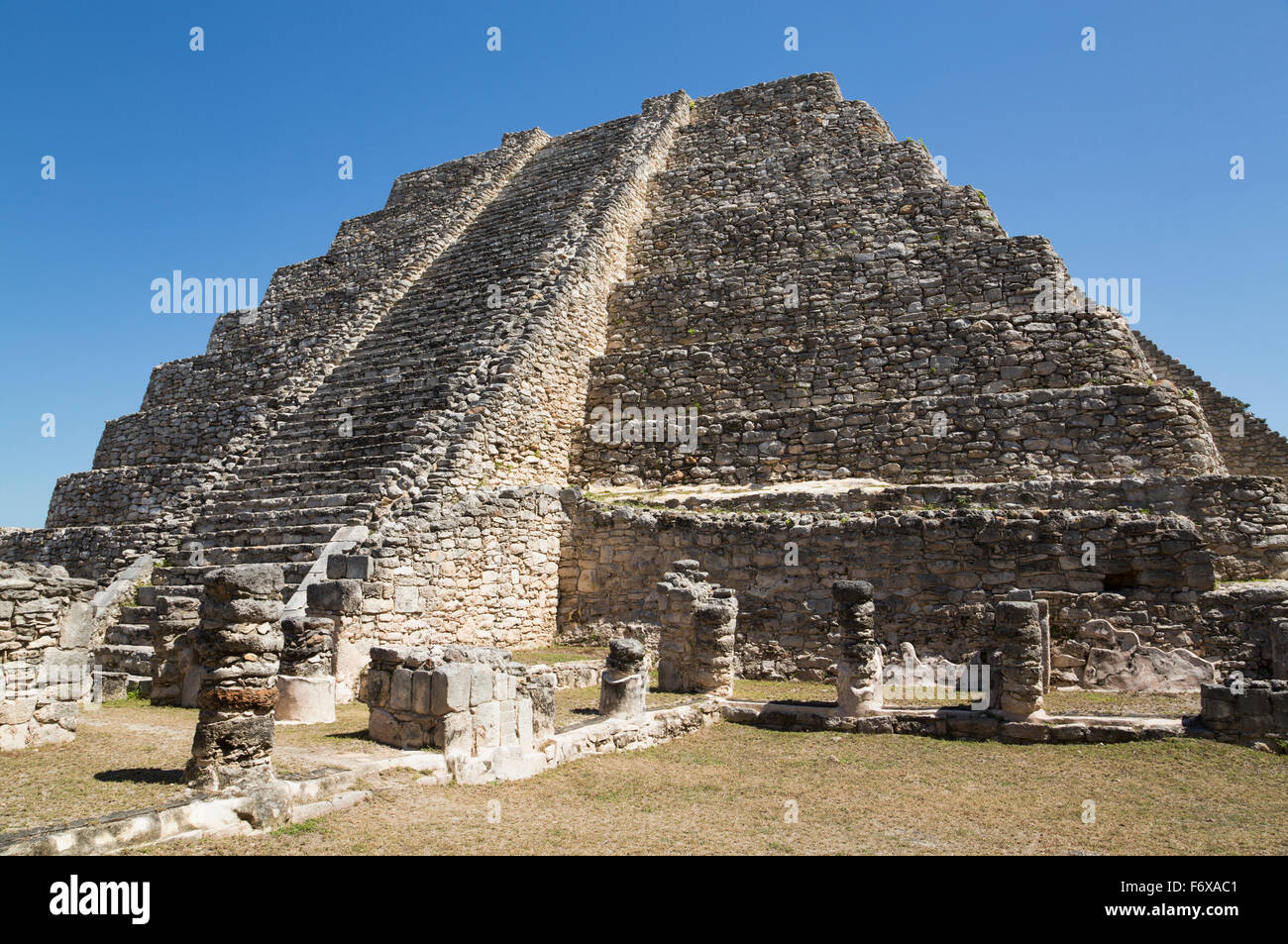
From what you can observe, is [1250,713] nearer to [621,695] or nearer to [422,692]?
[621,695]

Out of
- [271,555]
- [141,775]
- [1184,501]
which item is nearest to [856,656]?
[1184,501]

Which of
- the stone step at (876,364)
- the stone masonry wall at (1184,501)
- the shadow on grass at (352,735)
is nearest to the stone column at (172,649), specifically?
the shadow on grass at (352,735)

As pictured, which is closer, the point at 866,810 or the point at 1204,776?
the point at 866,810

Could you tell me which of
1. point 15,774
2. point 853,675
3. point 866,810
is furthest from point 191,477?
point 866,810

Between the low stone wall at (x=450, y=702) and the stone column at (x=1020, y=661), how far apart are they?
5.25 meters

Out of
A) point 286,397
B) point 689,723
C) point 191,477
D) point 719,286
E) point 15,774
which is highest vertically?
point 719,286

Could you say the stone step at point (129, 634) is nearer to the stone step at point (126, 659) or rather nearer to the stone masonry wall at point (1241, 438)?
the stone step at point (126, 659)

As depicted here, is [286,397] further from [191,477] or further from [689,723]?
[689,723]

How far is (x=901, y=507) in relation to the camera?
44.5 ft

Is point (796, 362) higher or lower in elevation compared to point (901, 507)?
higher

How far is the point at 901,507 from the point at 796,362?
4.71m

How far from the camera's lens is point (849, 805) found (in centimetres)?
737

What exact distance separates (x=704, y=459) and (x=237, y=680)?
1103 cm

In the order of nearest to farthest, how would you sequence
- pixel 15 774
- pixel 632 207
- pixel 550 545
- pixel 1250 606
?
1. pixel 15 774
2. pixel 1250 606
3. pixel 550 545
4. pixel 632 207
